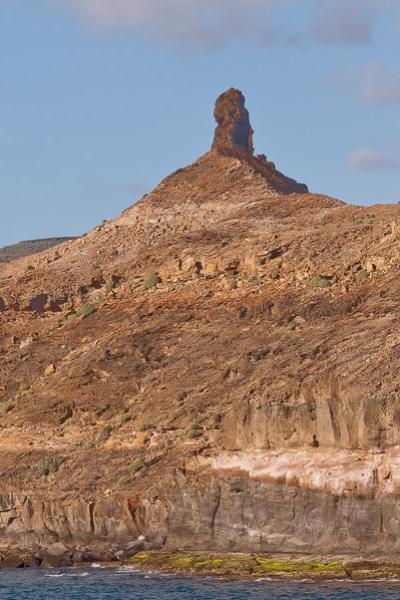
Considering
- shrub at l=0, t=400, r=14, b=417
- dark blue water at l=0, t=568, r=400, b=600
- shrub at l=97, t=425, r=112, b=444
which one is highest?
shrub at l=0, t=400, r=14, b=417

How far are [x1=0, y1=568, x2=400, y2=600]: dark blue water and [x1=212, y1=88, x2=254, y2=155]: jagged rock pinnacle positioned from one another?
174 feet

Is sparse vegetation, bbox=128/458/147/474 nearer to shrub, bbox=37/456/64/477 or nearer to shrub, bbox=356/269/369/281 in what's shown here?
shrub, bbox=37/456/64/477

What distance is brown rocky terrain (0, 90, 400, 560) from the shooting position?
69.8 metres

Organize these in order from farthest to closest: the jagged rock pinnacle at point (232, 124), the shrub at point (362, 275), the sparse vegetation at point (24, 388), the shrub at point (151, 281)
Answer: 1. the jagged rock pinnacle at point (232, 124)
2. the shrub at point (151, 281)
3. the sparse vegetation at point (24, 388)
4. the shrub at point (362, 275)

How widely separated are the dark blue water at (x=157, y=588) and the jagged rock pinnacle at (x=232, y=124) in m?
52.9

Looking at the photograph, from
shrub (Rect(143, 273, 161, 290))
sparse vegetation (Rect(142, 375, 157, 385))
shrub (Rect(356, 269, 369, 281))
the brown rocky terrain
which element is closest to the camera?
the brown rocky terrain

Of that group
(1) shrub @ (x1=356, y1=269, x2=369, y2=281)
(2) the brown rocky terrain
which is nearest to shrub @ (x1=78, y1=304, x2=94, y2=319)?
(2) the brown rocky terrain

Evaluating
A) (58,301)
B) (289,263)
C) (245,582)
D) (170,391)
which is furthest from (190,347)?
(245,582)

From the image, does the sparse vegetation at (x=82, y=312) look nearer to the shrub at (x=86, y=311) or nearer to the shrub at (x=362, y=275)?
the shrub at (x=86, y=311)

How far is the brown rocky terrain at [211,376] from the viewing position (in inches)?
2749

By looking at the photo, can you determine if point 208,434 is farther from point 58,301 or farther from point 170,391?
point 58,301

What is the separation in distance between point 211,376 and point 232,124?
126 ft

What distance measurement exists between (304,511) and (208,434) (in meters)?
9.42

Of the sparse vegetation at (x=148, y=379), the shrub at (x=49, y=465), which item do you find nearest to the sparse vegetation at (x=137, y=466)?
the shrub at (x=49, y=465)
